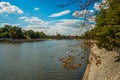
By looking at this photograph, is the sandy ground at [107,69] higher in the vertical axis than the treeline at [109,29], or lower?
lower

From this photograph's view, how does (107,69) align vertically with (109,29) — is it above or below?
below

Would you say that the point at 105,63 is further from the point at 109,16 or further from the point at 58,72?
the point at 58,72

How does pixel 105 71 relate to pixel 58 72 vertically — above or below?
above

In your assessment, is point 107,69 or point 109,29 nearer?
point 107,69

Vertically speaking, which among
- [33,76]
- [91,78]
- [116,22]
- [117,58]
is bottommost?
[33,76]

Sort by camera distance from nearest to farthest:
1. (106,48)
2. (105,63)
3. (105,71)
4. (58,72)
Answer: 1. (105,71)
2. (105,63)
3. (106,48)
4. (58,72)

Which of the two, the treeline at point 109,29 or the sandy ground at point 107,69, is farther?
the treeline at point 109,29

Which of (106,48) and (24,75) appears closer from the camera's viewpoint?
(106,48)

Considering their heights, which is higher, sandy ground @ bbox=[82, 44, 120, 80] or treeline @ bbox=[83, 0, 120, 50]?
treeline @ bbox=[83, 0, 120, 50]

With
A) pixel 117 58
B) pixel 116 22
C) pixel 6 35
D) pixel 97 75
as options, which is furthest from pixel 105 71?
pixel 6 35

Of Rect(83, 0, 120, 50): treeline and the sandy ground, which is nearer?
the sandy ground

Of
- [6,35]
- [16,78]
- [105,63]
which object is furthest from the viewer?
[6,35]

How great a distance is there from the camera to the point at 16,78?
82.5 feet

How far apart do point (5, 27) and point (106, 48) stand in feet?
498
